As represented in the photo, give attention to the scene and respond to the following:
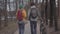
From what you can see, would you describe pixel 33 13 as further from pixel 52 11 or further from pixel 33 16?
pixel 52 11

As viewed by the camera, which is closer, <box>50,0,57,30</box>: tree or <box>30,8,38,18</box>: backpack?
<box>30,8,38,18</box>: backpack

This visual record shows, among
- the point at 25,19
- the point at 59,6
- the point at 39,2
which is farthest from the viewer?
the point at 59,6

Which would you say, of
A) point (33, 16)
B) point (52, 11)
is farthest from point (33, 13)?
point (52, 11)

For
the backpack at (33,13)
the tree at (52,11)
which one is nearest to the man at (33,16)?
the backpack at (33,13)

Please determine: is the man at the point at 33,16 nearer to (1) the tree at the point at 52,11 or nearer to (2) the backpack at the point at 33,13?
(2) the backpack at the point at 33,13

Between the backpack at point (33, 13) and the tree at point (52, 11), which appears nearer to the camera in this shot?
the backpack at point (33, 13)

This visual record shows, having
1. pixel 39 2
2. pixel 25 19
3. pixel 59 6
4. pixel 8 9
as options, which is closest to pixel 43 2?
pixel 39 2

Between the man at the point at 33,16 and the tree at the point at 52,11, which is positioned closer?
the man at the point at 33,16

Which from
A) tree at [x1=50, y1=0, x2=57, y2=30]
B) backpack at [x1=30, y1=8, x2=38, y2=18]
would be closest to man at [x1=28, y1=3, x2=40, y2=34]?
backpack at [x1=30, y1=8, x2=38, y2=18]

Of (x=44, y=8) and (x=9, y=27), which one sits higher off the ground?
(x=44, y=8)

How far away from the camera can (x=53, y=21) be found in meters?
10.8

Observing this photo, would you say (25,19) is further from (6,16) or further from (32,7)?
(6,16)

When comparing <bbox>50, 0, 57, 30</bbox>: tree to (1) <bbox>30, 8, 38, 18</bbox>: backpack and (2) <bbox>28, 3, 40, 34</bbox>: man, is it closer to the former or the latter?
(2) <bbox>28, 3, 40, 34</bbox>: man

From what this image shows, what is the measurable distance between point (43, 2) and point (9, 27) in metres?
1.95
